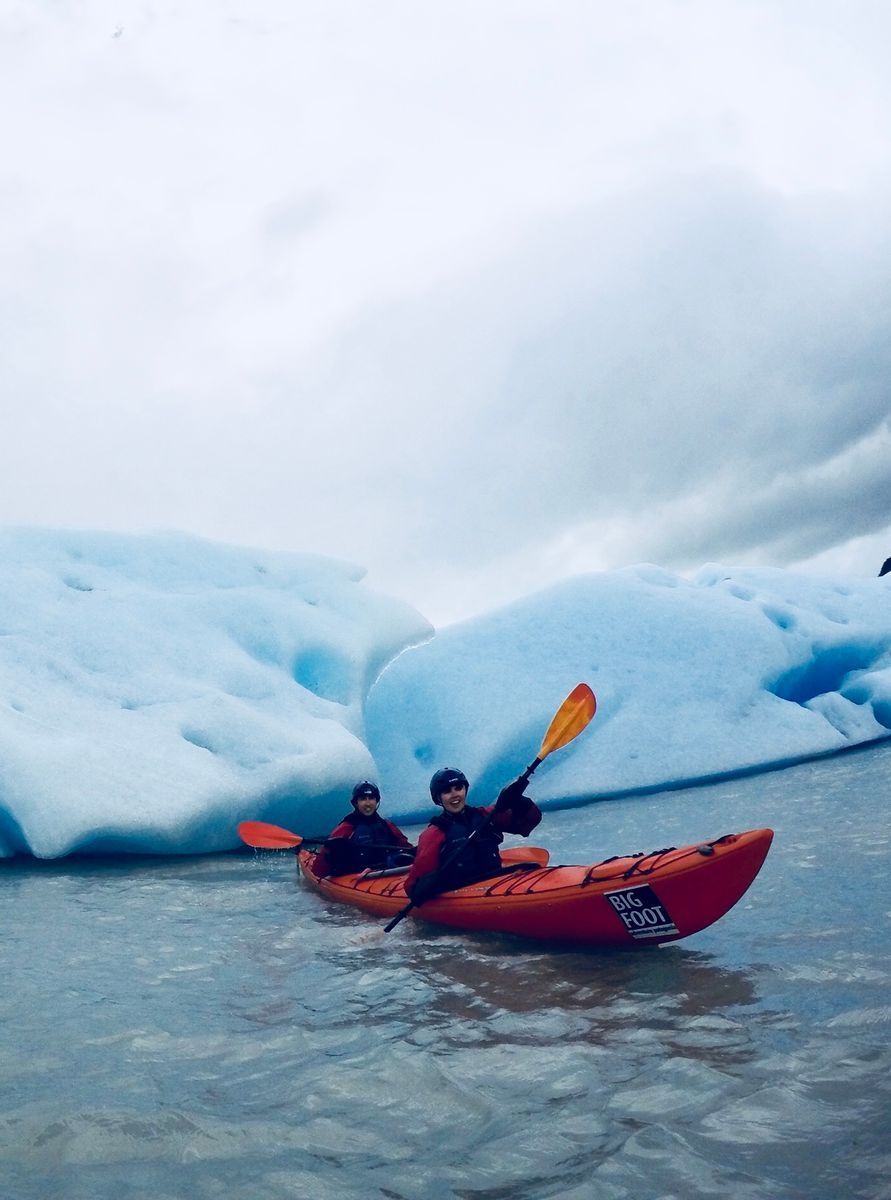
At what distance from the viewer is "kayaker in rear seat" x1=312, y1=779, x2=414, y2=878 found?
6.15 m

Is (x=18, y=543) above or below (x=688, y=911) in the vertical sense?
above

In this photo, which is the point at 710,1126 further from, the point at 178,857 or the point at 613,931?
the point at 178,857

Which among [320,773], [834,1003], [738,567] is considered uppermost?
[738,567]

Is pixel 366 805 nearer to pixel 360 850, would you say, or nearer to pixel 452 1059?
pixel 360 850

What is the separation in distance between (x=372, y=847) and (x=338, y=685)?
491cm

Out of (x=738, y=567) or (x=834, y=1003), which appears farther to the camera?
(x=738, y=567)

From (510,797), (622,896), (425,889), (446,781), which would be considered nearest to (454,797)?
(446,781)

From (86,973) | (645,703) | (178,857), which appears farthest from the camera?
(645,703)

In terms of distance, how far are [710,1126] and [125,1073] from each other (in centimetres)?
179

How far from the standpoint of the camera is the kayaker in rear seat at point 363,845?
6.15 meters

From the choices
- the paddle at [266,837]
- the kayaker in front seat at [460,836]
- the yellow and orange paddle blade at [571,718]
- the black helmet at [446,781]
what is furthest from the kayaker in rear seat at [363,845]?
the yellow and orange paddle blade at [571,718]

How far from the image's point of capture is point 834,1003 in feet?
9.91

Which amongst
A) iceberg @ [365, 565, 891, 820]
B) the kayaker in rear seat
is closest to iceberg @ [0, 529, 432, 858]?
iceberg @ [365, 565, 891, 820]

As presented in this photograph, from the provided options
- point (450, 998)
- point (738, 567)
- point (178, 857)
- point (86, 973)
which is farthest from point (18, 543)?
point (738, 567)
